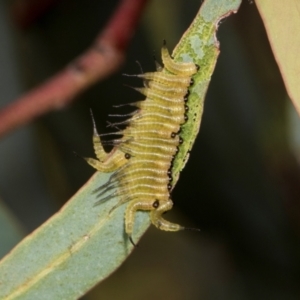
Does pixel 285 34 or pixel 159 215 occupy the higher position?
pixel 285 34

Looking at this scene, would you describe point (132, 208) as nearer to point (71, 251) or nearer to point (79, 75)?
point (71, 251)

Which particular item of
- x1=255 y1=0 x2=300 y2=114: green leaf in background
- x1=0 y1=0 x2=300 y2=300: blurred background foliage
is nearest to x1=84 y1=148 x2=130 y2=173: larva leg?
x1=255 y1=0 x2=300 y2=114: green leaf in background

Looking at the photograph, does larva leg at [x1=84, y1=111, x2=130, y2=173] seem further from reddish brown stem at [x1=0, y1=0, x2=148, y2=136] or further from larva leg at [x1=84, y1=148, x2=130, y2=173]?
reddish brown stem at [x1=0, y1=0, x2=148, y2=136]

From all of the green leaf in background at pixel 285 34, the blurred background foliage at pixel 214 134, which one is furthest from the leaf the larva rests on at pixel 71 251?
the blurred background foliage at pixel 214 134

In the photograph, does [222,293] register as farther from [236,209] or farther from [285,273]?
[236,209]

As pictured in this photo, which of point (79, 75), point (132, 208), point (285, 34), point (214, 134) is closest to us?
point (285, 34)

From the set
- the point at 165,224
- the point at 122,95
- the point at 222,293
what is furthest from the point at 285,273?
the point at 165,224

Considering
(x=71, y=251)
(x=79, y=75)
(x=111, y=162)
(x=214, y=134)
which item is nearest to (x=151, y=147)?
(x=111, y=162)
